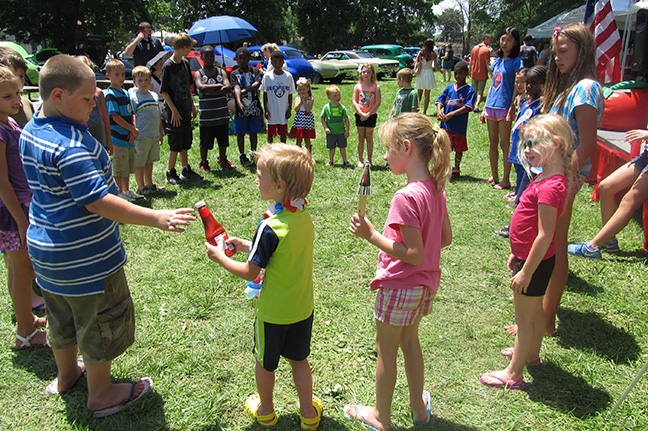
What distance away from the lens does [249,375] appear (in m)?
3.13

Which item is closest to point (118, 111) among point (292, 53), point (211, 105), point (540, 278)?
point (211, 105)

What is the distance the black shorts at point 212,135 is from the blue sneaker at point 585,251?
5589 mm

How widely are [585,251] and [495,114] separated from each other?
9.02 feet

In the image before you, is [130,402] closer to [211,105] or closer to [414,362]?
[414,362]

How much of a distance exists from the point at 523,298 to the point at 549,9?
152ft

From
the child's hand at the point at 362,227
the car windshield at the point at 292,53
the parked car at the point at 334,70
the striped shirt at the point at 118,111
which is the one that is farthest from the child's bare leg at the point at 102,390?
the car windshield at the point at 292,53

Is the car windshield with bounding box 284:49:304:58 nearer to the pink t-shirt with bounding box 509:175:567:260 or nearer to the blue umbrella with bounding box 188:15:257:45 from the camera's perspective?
the blue umbrella with bounding box 188:15:257:45

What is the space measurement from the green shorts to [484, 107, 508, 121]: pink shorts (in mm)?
5935

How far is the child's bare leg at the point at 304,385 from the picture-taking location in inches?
99.4

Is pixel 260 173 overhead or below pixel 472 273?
overhead

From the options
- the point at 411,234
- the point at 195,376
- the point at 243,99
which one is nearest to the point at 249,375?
the point at 195,376

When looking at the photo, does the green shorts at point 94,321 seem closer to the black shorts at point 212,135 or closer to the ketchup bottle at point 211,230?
the ketchup bottle at point 211,230

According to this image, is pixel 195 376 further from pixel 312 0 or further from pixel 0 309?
pixel 312 0

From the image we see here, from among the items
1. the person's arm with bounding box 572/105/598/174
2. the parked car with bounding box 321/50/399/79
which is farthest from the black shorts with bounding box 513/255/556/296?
the parked car with bounding box 321/50/399/79
